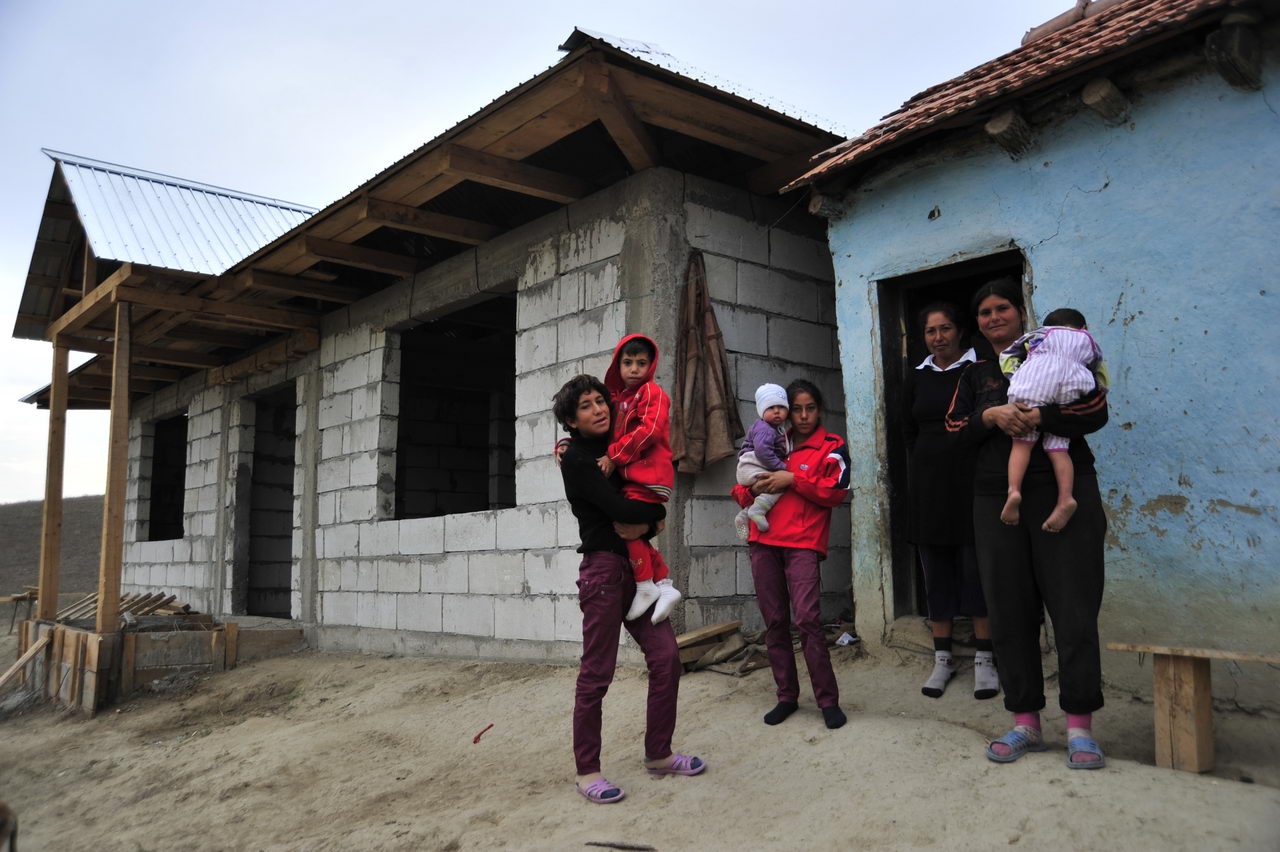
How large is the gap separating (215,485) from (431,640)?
15.8 ft

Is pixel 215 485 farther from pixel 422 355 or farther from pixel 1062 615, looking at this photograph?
pixel 1062 615

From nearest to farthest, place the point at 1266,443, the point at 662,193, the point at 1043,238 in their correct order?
the point at 1266,443 → the point at 1043,238 → the point at 662,193

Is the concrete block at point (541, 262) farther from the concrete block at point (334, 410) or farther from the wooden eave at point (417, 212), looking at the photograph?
the concrete block at point (334, 410)

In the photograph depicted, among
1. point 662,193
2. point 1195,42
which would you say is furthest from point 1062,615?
point 662,193

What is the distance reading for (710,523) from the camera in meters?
5.52

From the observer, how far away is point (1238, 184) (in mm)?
3652

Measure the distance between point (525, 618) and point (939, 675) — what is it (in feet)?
9.34

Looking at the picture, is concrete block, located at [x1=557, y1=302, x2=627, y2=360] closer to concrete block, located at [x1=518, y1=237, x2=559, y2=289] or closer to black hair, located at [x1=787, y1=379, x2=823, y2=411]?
concrete block, located at [x1=518, y1=237, x2=559, y2=289]

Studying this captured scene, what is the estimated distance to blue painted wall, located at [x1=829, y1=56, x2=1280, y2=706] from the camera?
3.54m

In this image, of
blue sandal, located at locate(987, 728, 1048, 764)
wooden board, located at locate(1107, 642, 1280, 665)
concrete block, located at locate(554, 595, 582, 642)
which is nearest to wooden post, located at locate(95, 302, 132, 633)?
concrete block, located at locate(554, 595, 582, 642)

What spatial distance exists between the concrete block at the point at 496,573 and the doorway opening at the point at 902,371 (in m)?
2.50

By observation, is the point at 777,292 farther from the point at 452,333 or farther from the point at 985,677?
the point at 452,333

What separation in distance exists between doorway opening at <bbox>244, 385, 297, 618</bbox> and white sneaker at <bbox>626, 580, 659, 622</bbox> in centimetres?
776

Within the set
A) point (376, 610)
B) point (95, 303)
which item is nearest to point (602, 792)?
point (376, 610)
